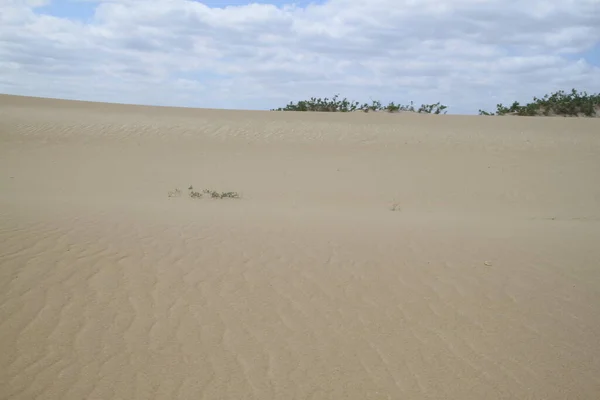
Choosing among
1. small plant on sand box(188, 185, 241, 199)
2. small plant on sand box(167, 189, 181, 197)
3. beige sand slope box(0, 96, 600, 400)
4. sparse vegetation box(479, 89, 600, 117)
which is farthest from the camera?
sparse vegetation box(479, 89, 600, 117)

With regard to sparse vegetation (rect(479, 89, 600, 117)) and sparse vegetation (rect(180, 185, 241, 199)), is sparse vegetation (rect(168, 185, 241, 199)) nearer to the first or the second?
sparse vegetation (rect(180, 185, 241, 199))

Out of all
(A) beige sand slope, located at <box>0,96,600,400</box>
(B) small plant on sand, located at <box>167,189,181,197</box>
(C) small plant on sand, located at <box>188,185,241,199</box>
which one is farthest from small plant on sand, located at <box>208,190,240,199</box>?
(B) small plant on sand, located at <box>167,189,181,197</box>

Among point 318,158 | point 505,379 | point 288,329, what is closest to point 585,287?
point 505,379

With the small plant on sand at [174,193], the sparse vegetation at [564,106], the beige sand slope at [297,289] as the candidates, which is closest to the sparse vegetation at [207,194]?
the small plant on sand at [174,193]

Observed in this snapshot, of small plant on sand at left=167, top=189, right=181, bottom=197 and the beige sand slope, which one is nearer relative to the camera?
the beige sand slope

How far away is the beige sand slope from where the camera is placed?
4141mm

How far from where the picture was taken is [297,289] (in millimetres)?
5770

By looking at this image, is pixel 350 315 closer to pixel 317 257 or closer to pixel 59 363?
pixel 317 257

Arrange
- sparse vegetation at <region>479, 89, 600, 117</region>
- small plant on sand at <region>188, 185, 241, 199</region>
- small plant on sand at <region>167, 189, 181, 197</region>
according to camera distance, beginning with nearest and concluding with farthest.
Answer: small plant on sand at <region>188, 185, 241, 199</region>, small plant on sand at <region>167, 189, 181, 197</region>, sparse vegetation at <region>479, 89, 600, 117</region>

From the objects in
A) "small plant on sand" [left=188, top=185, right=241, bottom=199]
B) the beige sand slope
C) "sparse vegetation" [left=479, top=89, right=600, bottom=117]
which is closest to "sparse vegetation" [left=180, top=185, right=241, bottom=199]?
"small plant on sand" [left=188, top=185, right=241, bottom=199]

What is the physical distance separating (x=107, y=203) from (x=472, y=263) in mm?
6684

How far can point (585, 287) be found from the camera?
615 cm

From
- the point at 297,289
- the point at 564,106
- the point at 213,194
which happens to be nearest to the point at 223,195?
the point at 213,194

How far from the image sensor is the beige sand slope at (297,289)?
4141mm
